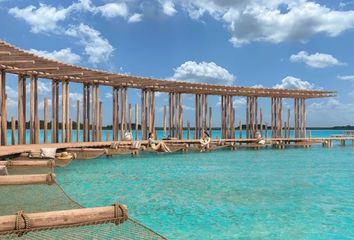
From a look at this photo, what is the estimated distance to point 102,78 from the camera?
2527 centimetres

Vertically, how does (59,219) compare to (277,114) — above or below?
below

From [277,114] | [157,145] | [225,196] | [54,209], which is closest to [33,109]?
[157,145]

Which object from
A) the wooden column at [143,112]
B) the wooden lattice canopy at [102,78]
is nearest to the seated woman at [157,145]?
the wooden column at [143,112]

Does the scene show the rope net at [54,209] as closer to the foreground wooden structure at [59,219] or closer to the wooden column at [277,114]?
the foreground wooden structure at [59,219]

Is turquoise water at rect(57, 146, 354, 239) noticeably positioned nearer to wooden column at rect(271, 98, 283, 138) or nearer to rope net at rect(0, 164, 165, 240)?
rope net at rect(0, 164, 165, 240)

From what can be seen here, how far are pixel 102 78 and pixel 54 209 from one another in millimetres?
17766

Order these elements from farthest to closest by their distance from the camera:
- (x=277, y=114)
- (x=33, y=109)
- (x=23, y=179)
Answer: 1. (x=277, y=114)
2. (x=33, y=109)
3. (x=23, y=179)

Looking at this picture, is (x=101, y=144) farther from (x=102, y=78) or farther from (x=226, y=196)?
(x=226, y=196)

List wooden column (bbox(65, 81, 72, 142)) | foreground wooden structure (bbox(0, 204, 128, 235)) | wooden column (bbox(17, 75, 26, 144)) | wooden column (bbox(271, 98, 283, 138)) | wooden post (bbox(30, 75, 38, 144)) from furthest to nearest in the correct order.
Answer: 1. wooden column (bbox(271, 98, 283, 138))
2. wooden column (bbox(65, 81, 72, 142))
3. wooden post (bbox(30, 75, 38, 144))
4. wooden column (bbox(17, 75, 26, 144))
5. foreground wooden structure (bbox(0, 204, 128, 235))

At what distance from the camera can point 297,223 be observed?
10.4 metres

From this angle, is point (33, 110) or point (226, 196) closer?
point (226, 196)

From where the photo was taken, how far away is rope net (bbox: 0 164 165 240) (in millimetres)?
6286

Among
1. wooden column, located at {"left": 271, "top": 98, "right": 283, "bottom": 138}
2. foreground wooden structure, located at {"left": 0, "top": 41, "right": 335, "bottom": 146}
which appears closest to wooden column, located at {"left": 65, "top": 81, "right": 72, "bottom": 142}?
foreground wooden structure, located at {"left": 0, "top": 41, "right": 335, "bottom": 146}

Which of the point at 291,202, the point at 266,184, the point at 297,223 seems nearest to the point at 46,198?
the point at 297,223
